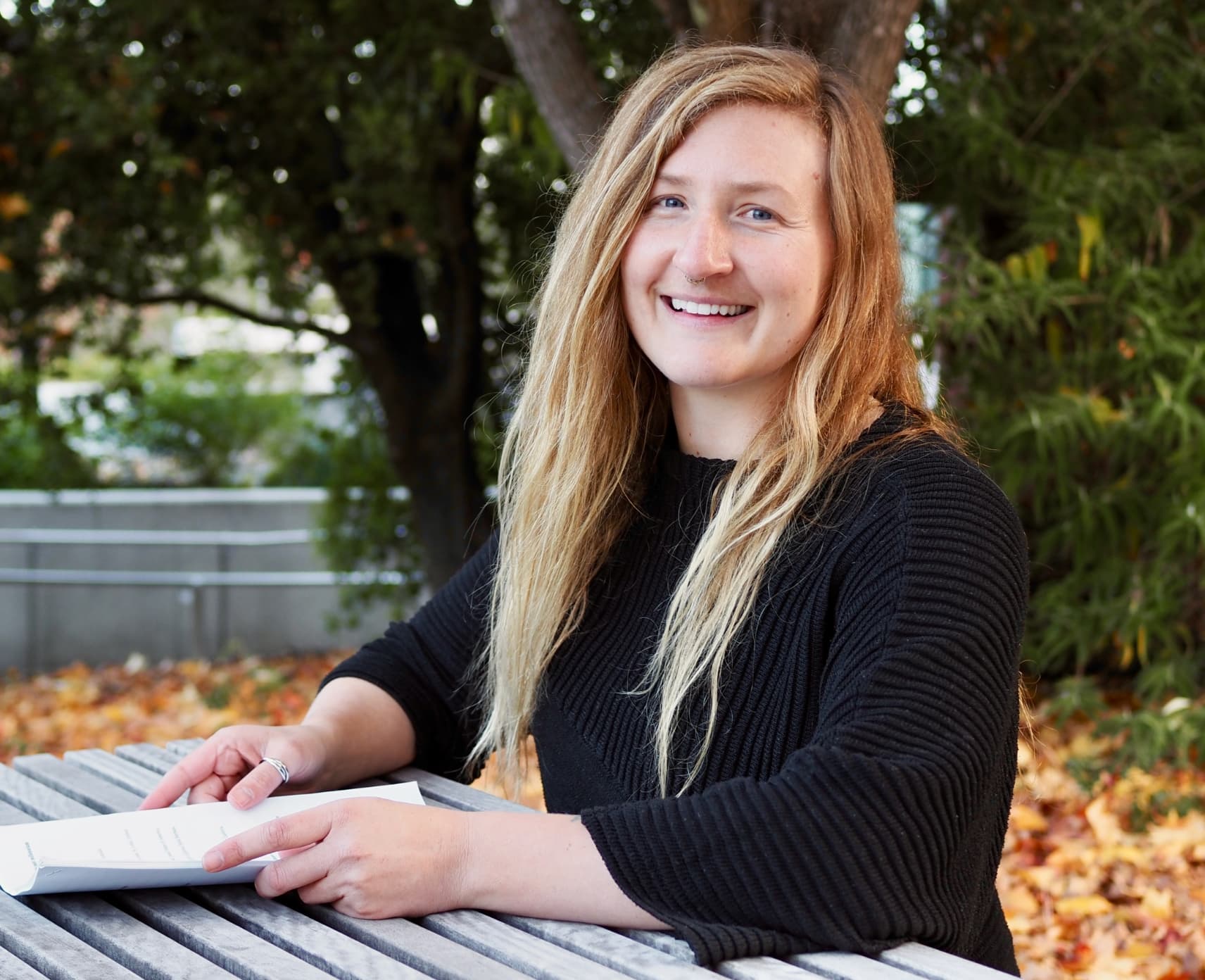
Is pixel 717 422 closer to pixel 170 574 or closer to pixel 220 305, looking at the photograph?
pixel 220 305

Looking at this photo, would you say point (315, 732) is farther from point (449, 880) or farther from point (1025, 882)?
point (1025, 882)

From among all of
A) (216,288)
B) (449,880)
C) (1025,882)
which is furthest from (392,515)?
(216,288)

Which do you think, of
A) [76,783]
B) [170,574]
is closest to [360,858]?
[76,783]

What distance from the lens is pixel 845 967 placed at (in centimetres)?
143

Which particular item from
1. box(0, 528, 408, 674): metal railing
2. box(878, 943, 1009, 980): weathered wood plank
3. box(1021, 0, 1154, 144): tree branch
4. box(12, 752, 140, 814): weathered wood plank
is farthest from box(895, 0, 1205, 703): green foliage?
box(0, 528, 408, 674): metal railing

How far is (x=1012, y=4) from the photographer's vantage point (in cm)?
454

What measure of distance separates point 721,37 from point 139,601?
6.92m

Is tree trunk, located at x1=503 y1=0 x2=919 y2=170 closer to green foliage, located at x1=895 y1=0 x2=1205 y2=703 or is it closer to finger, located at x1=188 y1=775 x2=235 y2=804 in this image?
green foliage, located at x1=895 y1=0 x2=1205 y2=703

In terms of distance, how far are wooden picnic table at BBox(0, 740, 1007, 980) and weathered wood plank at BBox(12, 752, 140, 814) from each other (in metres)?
0.43

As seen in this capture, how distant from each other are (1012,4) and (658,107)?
120 inches

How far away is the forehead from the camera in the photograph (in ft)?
6.21

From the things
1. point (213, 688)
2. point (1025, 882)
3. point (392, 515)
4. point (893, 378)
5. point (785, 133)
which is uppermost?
point (785, 133)

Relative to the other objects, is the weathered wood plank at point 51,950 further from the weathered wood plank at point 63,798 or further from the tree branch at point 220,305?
the tree branch at point 220,305

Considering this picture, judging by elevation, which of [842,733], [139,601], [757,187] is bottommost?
[139,601]
